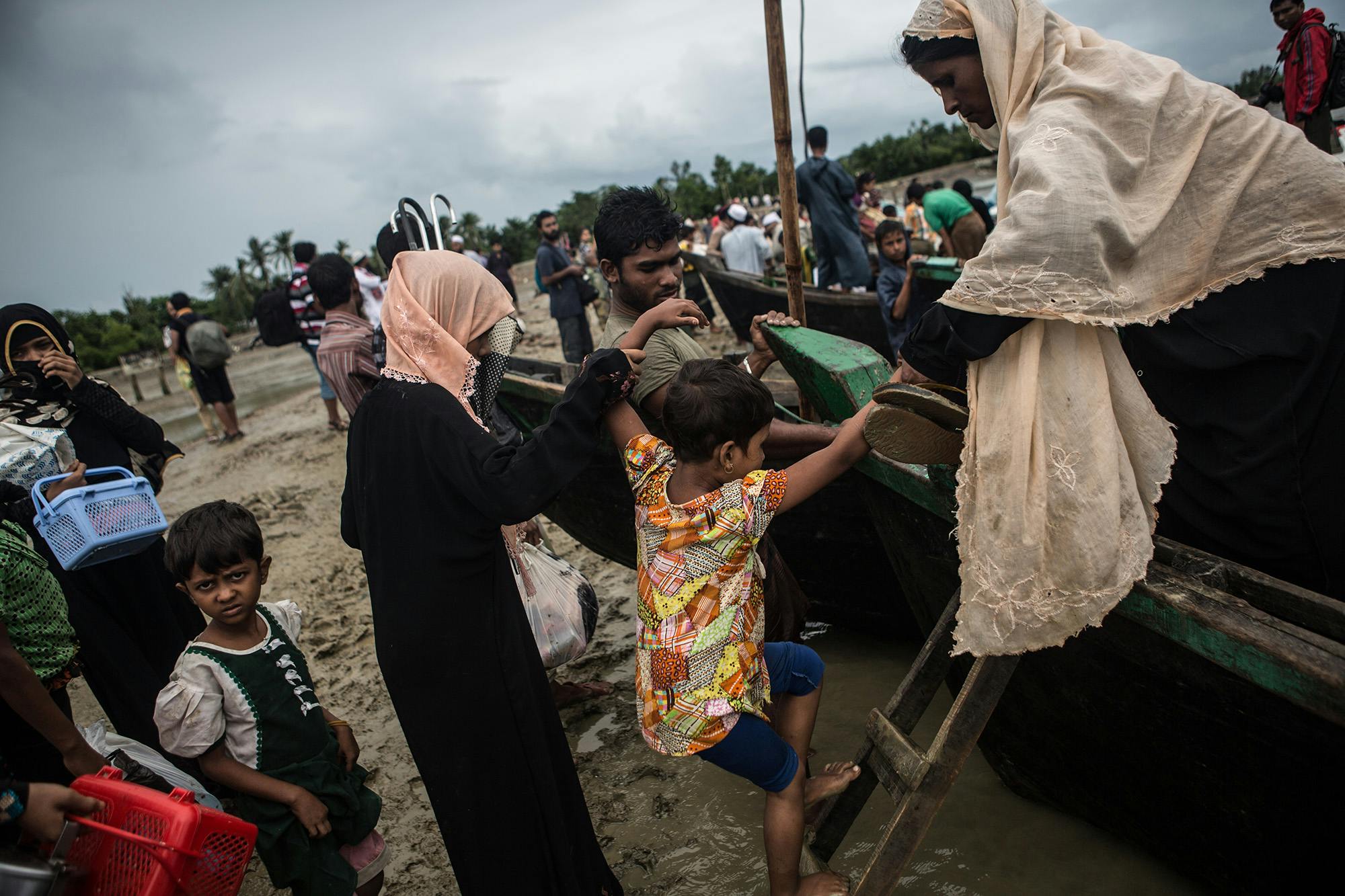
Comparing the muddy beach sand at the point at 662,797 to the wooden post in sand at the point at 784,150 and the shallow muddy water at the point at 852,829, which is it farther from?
the wooden post in sand at the point at 784,150

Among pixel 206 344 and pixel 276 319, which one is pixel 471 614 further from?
pixel 206 344

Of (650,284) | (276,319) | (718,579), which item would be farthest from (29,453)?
(276,319)

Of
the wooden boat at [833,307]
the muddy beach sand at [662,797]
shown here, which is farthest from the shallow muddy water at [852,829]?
the wooden boat at [833,307]

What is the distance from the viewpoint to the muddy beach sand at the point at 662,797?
7.06ft

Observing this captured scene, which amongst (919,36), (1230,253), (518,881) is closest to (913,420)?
(1230,253)

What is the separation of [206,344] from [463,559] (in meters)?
7.79

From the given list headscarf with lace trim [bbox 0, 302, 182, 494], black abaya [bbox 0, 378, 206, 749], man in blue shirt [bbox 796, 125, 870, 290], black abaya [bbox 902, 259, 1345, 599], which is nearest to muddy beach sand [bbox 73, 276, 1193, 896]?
black abaya [bbox 0, 378, 206, 749]

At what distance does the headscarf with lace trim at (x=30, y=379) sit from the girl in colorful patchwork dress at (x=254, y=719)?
3.77ft

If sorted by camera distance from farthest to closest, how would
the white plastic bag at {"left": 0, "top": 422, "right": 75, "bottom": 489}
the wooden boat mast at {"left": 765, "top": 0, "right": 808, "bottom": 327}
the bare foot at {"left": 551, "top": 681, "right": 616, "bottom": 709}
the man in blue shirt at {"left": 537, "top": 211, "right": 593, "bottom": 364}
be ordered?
the man in blue shirt at {"left": 537, "top": 211, "right": 593, "bottom": 364}
the bare foot at {"left": 551, "top": 681, "right": 616, "bottom": 709}
the wooden boat mast at {"left": 765, "top": 0, "right": 808, "bottom": 327}
the white plastic bag at {"left": 0, "top": 422, "right": 75, "bottom": 489}

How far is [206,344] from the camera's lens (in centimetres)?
805

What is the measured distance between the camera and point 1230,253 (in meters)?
1.51

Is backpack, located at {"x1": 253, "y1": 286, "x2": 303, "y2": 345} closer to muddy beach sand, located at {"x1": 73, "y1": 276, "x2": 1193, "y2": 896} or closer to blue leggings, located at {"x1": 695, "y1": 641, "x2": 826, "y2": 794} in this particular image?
muddy beach sand, located at {"x1": 73, "y1": 276, "x2": 1193, "y2": 896}

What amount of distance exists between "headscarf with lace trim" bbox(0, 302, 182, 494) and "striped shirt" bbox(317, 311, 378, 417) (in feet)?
3.08

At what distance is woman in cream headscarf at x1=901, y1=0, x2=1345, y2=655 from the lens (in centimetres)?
136
